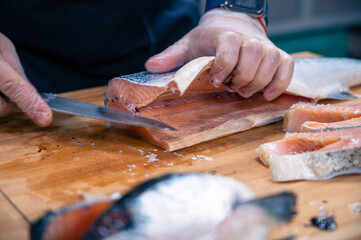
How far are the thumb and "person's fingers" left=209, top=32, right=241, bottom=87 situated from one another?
32 cm

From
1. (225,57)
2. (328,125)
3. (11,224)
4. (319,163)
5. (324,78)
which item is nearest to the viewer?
(11,224)

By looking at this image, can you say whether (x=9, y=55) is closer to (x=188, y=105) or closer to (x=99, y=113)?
(x=99, y=113)

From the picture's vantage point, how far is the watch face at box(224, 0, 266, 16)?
112 inches

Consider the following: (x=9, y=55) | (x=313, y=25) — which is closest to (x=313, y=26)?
(x=313, y=25)

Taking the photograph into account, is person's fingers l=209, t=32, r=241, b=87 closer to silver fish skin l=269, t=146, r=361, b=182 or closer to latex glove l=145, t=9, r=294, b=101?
latex glove l=145, t=9, r=294, b=101

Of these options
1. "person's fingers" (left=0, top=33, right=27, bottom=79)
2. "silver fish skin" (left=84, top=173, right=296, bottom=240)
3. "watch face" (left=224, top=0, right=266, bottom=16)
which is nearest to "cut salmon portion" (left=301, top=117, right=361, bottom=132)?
"silver fish skin" (left=84, top=173, right=296, bottom=240)

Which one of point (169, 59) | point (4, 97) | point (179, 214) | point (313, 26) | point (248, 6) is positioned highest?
point (248, 6)

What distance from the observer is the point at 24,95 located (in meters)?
2.22

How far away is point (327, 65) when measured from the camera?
2859 millimetres

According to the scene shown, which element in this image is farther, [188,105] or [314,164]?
[188,105]

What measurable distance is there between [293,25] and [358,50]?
6.79 feet

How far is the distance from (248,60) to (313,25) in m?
6.88

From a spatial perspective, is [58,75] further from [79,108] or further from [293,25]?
[293,25]

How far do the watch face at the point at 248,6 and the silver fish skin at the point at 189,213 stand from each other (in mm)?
1751
